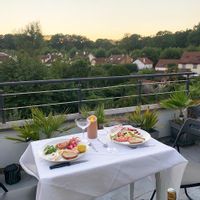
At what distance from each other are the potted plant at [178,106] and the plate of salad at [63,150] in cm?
230

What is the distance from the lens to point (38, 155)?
183 centimetres

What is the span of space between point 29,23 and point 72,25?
558 centimetres

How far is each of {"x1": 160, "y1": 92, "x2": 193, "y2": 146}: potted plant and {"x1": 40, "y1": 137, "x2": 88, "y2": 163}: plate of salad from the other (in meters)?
2.30

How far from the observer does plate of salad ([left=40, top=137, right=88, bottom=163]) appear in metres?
1.73

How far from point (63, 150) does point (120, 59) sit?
34706 mm

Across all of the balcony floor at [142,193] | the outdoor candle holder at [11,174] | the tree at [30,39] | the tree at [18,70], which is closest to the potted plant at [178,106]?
the balcony floor at [142,193]

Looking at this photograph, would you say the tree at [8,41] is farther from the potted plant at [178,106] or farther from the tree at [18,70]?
the potted plant at [178,106]

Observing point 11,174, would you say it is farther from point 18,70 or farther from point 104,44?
point 104,44

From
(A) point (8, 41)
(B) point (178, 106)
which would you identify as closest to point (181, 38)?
(A) point (8, 41)

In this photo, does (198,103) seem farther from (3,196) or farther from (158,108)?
(3,196)

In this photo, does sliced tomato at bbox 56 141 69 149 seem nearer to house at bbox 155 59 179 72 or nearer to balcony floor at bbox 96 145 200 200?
balcony floor at bbox 96 145 200 200

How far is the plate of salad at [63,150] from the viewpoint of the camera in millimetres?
1727

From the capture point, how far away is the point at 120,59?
35.9 meters

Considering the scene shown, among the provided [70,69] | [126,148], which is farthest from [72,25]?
[126,148]
